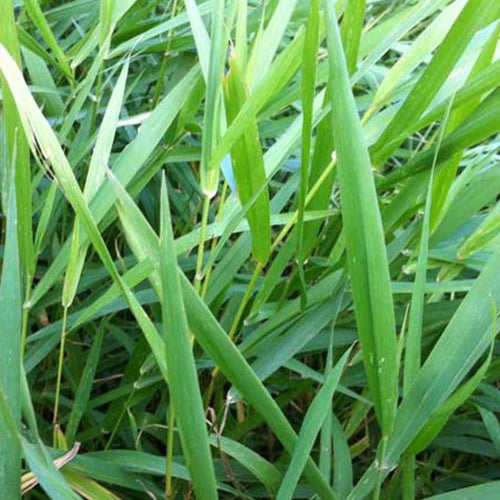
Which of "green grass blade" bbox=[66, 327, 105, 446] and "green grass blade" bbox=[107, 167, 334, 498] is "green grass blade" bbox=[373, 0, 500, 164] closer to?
"green grass blade" bbox=[107, 167, 334, 498]

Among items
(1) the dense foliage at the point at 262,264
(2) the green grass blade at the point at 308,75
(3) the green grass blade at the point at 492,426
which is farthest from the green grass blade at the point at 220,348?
(3) the green grass blade at the point at 492,426

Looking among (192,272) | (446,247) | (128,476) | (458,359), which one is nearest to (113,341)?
(192,272)

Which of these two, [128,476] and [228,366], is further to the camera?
[128,476]

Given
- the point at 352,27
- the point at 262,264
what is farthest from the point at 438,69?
the point at 262,264

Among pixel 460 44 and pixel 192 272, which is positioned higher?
pixel 460 44

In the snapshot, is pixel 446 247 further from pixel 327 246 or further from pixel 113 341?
pixel 113 341

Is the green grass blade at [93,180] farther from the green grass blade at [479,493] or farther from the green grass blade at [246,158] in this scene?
the green grass blade at [479,493]

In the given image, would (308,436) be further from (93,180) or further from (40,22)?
(40,22)
